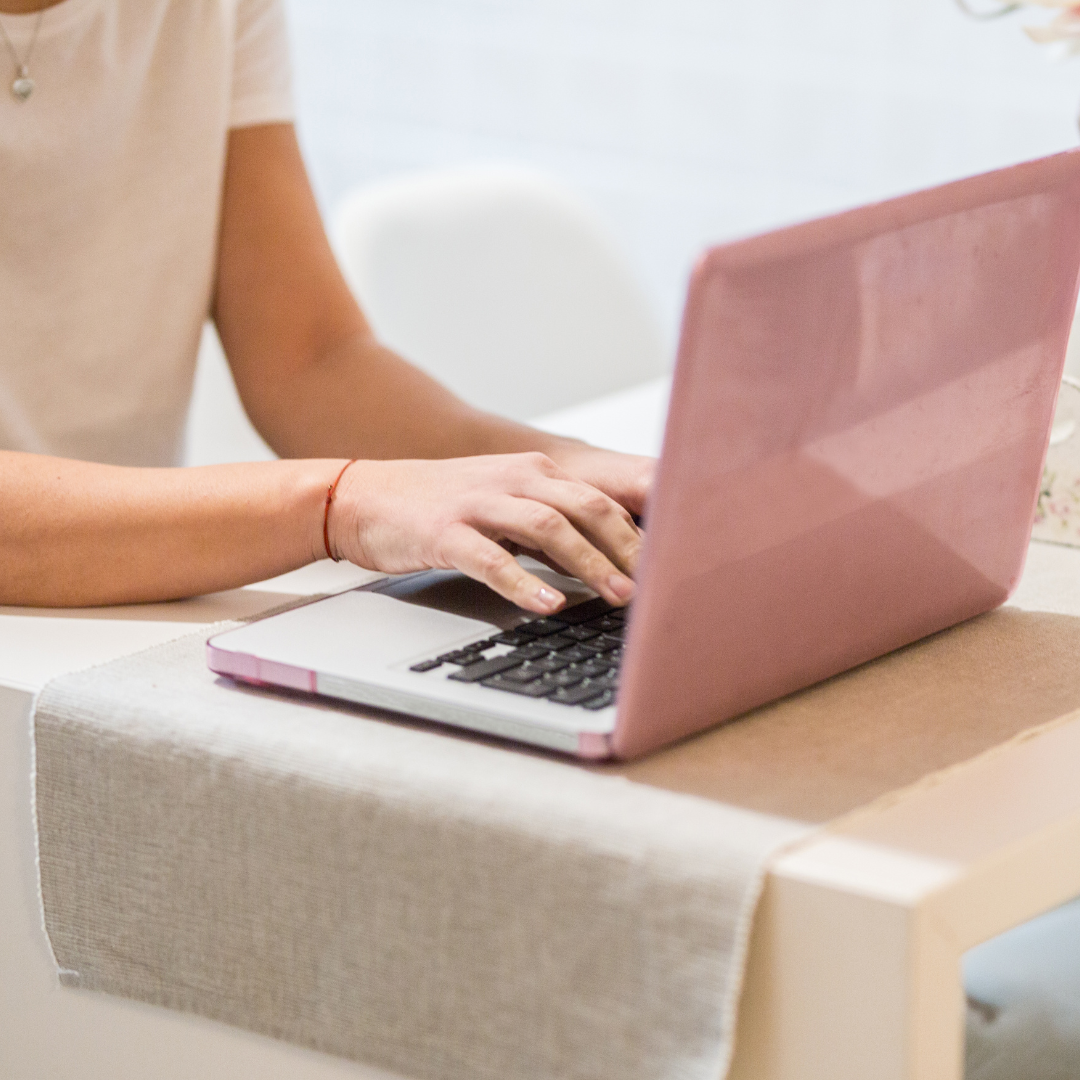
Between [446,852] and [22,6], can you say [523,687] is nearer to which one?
[446,852]

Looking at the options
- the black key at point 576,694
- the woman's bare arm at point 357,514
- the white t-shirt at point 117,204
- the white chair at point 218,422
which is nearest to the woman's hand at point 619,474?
the woman's bare arm at point 357,514

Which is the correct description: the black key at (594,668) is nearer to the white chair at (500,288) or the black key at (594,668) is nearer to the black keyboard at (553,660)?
the black keyboard at (553,660)

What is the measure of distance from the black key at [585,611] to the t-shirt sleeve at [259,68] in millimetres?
553

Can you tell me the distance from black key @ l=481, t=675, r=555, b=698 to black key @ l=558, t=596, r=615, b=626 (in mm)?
79

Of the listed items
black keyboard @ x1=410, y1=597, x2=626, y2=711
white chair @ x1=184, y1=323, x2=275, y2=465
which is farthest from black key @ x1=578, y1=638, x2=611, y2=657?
white chair @ x1=184, y1=323, x2=275, y2=465

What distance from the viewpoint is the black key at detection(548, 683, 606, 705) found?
0.58m

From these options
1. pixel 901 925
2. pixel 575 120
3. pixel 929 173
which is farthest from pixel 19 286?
pixel 575 120

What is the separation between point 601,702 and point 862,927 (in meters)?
0.13

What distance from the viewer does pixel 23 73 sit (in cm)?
96

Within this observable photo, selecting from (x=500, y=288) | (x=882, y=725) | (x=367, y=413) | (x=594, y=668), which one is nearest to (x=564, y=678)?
(x=594, y=668)

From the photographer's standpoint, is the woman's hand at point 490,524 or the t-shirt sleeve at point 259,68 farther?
the t-shirt sleeve at point 259,68

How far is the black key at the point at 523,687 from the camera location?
0.58 metres

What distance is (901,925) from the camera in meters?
0.48

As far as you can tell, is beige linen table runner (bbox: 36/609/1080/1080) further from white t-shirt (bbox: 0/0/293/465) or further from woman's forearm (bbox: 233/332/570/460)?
white t-shirt (bbox: 0/0/293/465)
